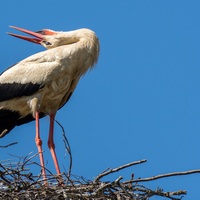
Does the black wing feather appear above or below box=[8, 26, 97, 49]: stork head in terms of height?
below

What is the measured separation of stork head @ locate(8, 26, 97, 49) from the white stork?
0.8 inches

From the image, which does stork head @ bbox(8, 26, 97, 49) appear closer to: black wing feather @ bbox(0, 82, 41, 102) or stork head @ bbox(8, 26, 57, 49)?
stork head @ bbox(8, 26, 57, 49)

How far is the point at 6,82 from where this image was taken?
11.4 meters

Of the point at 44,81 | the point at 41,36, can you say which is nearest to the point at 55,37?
the point at 41,36

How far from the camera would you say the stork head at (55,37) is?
11.7 m

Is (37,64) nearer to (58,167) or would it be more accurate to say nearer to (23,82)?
(23,82)

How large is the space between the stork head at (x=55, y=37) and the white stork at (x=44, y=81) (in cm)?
2

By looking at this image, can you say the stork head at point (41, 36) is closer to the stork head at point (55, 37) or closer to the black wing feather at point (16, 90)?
the stork head at point (55, 37)

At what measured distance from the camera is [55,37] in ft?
38.5

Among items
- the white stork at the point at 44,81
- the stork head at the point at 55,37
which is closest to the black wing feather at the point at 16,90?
the white stork at the point at 44,81

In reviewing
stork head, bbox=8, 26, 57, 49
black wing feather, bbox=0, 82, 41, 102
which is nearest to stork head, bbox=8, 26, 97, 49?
stork head, bbox=8, 26, 57, 49

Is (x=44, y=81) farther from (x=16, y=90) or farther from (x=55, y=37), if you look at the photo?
(x=55, y=37)

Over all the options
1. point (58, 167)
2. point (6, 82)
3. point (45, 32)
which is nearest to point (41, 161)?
point (58, 167)

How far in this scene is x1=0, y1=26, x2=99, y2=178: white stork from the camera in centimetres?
1119
